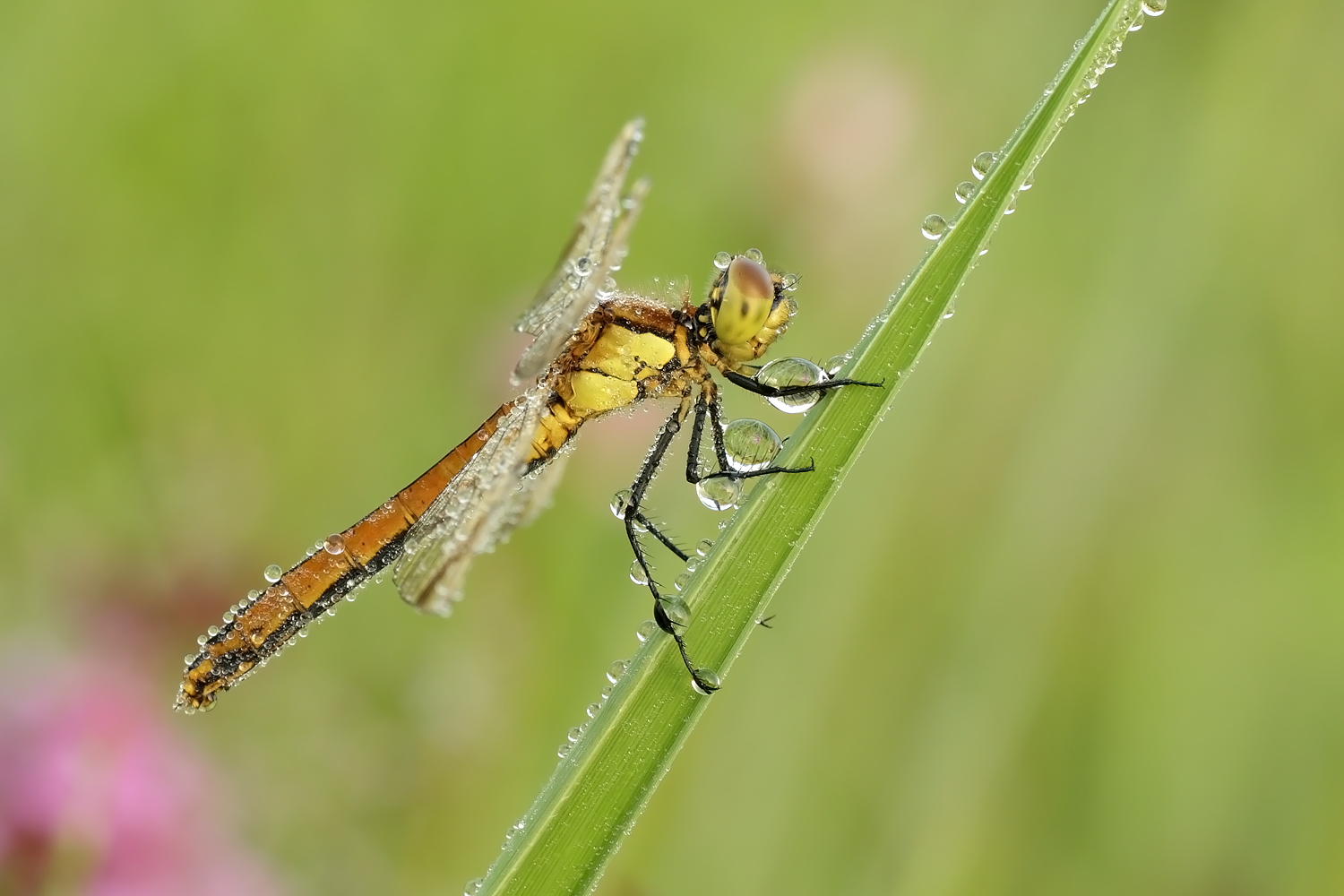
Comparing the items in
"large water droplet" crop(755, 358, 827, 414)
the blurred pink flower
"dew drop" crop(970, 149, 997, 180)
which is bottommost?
the blurred pink flower

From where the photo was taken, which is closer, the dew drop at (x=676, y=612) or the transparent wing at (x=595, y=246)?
the dew drop at (x=676, y=612)

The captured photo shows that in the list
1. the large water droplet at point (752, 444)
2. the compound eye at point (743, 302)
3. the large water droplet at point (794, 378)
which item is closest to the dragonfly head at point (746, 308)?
the compound eye at point (743, 302)

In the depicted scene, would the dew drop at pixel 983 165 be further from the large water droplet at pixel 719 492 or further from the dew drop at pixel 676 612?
the dew drop at pixel 676 612

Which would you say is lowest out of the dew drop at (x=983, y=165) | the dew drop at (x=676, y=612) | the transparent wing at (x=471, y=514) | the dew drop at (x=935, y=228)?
the dew drop at (x=676, y=612)

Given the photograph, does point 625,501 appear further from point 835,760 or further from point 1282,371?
point 1282,371

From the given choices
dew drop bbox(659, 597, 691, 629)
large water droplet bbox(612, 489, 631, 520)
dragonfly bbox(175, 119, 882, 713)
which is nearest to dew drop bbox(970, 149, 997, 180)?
dragonfly bbox(175, 119, 882, 713)

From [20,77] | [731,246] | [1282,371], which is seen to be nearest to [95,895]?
[731,246]

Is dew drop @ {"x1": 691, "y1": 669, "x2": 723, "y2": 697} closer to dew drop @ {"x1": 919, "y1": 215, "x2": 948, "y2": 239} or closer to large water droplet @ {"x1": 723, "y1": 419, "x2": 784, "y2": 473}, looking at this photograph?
large water droplet @ {"x1": 723, "y1": 419, "x2": 784, "y2": 473}
